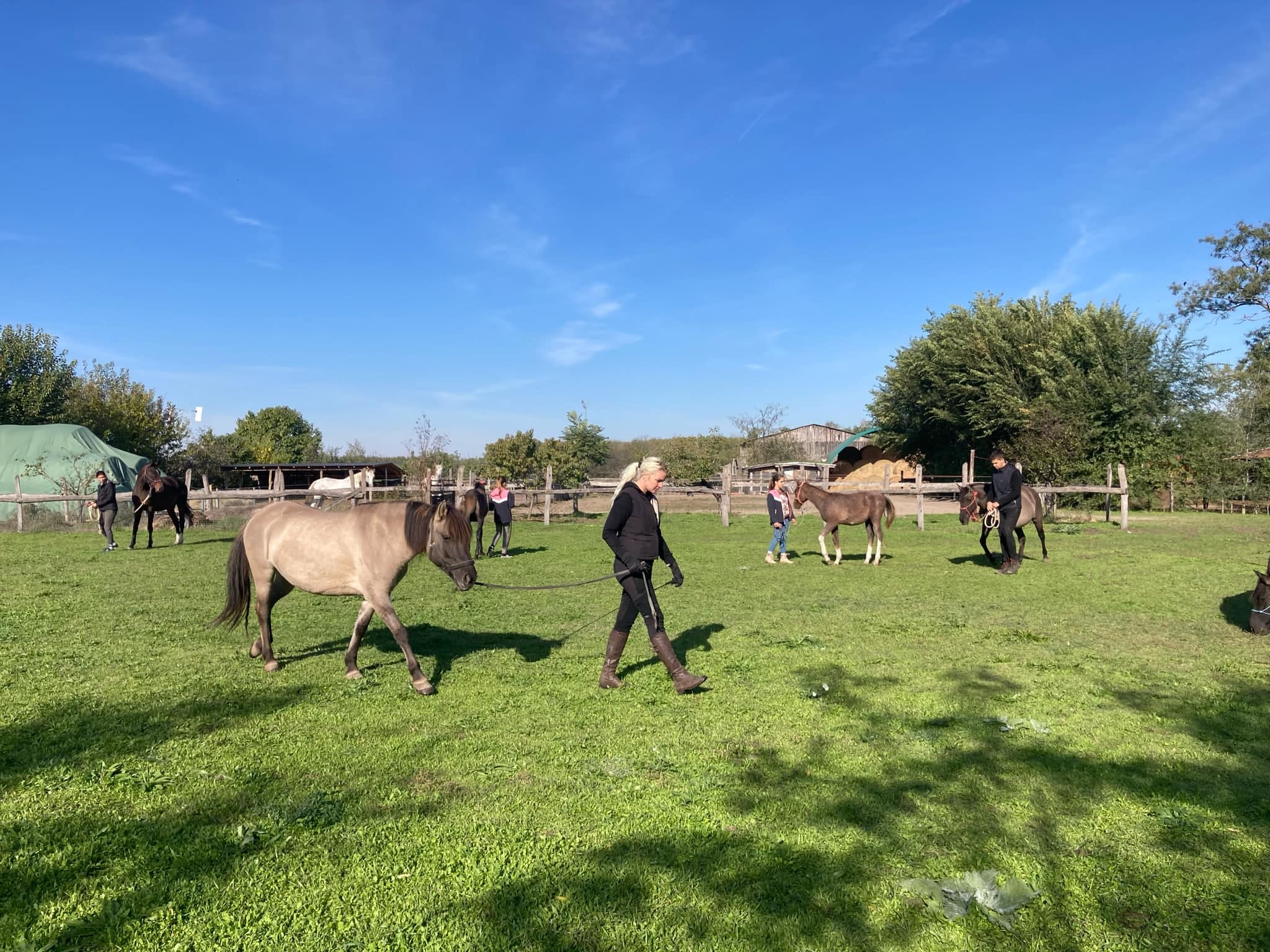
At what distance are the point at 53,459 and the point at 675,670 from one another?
111 feet

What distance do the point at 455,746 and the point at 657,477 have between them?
9.09ft

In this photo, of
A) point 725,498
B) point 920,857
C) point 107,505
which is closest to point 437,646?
point 920,857

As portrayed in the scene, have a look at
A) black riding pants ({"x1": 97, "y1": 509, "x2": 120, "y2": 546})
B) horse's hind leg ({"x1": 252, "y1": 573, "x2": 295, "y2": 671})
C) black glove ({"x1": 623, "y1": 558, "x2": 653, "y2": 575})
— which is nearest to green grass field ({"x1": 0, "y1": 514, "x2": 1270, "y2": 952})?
horse's hind leg ({"x1": 252, "y1": 573, "x2": 295, "y2": 671})

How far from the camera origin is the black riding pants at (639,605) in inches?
246

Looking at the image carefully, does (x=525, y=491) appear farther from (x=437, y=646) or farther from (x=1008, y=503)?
(x=437, y=646)

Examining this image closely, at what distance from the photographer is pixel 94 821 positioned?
3.72m

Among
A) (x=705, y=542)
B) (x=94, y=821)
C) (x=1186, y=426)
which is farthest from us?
(x=1186, y=426)

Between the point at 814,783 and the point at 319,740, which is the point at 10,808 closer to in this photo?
the point at 319,740

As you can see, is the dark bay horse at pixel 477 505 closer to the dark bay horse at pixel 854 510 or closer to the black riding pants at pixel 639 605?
the black riding pants at pixel 639 605

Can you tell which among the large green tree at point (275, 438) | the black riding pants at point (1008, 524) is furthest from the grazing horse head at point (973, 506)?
the large green tree at point (275, 438)

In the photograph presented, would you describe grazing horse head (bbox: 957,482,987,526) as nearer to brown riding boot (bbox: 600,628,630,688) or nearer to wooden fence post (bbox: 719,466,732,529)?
wooden fence post (bbox: 719,466,732,529)

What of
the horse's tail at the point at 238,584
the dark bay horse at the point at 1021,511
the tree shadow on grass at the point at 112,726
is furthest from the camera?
the dark bay horse at the point at 1021,511

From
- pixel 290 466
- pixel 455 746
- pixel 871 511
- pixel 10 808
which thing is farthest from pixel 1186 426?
pixel 290 466

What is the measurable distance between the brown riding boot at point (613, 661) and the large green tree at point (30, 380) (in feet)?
148
